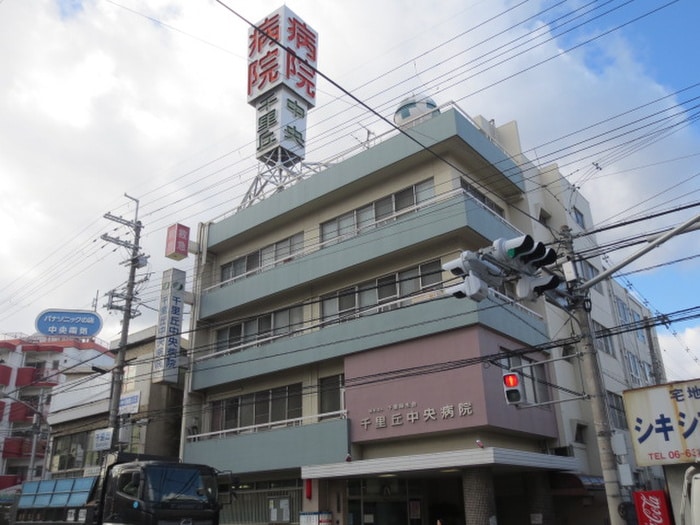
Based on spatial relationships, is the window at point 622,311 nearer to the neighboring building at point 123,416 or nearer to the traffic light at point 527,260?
the traffic light at point 527,260

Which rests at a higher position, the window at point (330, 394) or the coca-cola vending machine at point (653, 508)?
the window at point (330, 394)

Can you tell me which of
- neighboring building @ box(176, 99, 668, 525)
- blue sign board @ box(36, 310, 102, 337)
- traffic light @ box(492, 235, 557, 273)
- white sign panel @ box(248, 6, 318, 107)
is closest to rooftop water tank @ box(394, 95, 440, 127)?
neighboring building @ box(176, 99, 668, 525)

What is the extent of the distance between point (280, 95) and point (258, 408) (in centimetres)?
1568

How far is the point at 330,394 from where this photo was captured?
22891mm

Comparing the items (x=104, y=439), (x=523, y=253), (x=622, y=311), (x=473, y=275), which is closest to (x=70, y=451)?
(x=104, y=439)

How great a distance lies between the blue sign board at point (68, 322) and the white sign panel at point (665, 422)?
32.5 meters

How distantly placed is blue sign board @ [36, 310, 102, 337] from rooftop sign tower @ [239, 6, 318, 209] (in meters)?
14.4

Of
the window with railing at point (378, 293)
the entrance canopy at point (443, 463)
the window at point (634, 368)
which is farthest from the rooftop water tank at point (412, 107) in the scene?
the window at point (634, 368)

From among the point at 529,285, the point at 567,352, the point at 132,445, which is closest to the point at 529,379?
the point at 567,352

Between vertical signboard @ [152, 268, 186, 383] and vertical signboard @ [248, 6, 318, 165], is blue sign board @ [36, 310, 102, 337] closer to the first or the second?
vertical signboard @ [152, 268, 186, 383]

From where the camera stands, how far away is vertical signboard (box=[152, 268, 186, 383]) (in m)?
25.9

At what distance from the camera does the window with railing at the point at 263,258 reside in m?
26.7

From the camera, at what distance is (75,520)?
16.2m

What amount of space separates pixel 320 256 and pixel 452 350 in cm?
734
